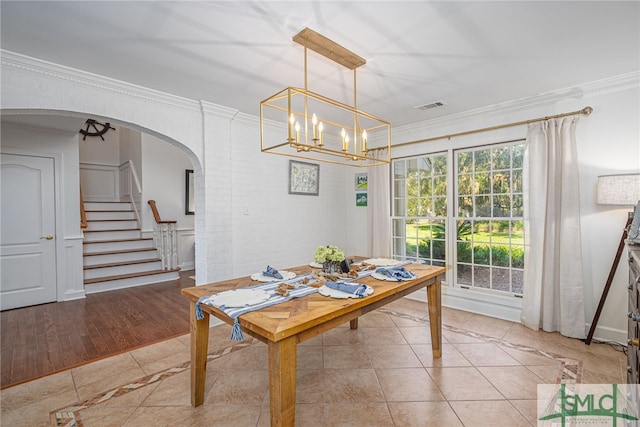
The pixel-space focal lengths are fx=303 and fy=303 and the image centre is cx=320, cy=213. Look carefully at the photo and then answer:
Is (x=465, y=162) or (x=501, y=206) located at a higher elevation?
(x=465, y=162)

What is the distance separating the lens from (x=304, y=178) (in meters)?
4.55

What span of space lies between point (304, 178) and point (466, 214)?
228 centimetres

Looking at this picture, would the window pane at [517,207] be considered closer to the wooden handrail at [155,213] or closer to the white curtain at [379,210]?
the white curtain at [379,210]

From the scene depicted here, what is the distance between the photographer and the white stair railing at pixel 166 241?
5742 mm

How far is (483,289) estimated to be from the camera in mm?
3766

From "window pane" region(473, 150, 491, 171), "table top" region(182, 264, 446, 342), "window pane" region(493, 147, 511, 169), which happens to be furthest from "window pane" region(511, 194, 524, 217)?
"table top" region(182, 264, 446, 342)

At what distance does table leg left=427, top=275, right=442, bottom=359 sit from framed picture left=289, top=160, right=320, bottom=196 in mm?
2426

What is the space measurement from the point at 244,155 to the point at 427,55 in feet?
7.85

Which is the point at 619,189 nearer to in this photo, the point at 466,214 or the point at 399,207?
the point at 466,214

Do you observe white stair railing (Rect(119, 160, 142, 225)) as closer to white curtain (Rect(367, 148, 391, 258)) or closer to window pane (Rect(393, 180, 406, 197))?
white curtain (Rect(367, 148, 391, 258))

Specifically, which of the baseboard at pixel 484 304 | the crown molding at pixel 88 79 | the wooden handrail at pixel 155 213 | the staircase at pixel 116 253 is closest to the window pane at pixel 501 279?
the baseboard at pixel 484 304

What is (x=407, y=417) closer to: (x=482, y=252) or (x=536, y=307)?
(x=536, y=307)

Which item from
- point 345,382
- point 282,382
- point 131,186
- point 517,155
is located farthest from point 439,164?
point 131,186

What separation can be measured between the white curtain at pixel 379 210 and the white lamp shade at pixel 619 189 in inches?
90.2
